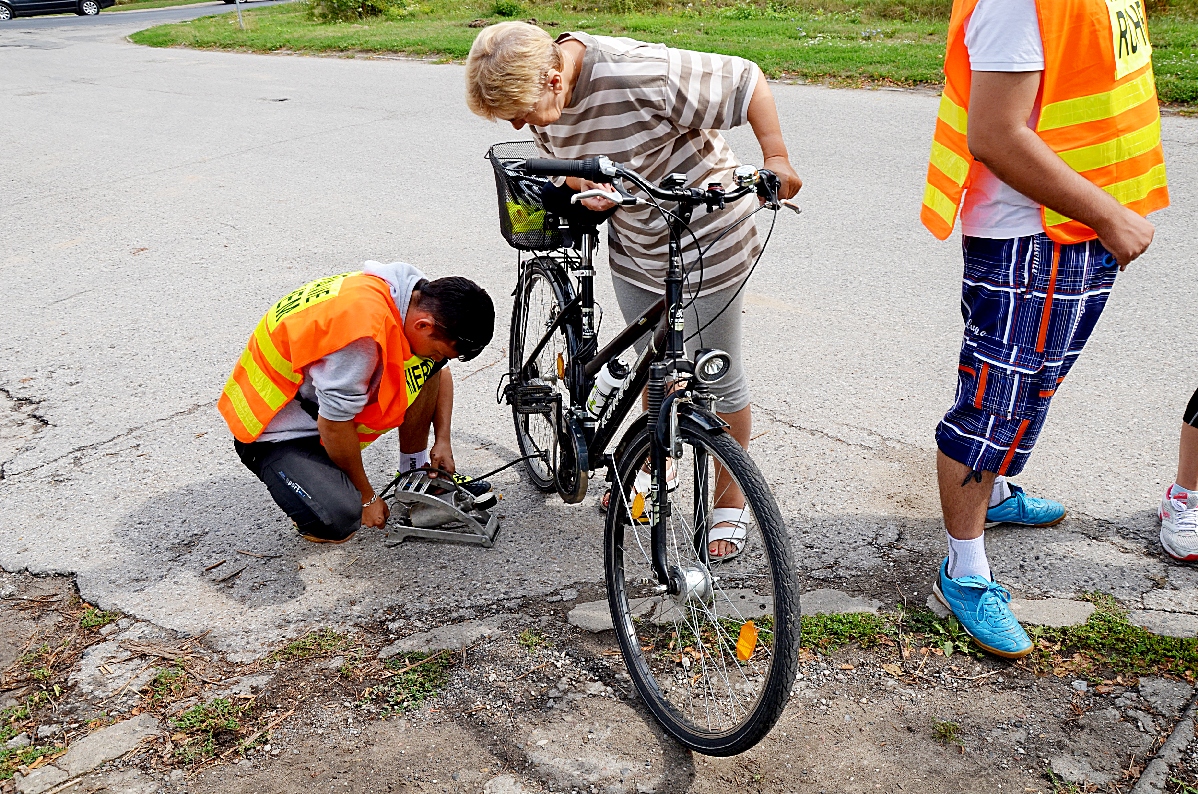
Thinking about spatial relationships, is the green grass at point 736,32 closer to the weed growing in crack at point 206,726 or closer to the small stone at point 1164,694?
the small stone at point 1164,694

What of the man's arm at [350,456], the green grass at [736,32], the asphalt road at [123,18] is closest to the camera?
the man's arm at [350,456]

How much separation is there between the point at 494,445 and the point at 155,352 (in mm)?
2190

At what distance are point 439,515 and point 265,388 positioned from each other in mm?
734

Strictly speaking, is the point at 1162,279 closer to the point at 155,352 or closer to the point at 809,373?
the point at 809,373

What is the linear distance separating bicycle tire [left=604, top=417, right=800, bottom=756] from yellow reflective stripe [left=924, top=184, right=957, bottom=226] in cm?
86

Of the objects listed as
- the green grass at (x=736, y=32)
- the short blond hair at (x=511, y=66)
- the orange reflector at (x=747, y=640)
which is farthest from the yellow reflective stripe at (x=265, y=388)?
the green grass at (x=736, y=32)

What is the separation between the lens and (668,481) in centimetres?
261

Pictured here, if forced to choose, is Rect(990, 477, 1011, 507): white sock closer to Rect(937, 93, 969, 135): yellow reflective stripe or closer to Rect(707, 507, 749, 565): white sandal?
Rect(707, 507, 749, 565): white sandal

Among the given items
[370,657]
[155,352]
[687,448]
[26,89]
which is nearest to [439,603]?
[370,657]

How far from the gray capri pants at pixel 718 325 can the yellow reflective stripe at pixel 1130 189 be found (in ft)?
3.10

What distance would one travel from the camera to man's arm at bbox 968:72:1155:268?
2336mm

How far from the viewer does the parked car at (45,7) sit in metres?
30.4

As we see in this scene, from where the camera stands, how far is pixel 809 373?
465 cm

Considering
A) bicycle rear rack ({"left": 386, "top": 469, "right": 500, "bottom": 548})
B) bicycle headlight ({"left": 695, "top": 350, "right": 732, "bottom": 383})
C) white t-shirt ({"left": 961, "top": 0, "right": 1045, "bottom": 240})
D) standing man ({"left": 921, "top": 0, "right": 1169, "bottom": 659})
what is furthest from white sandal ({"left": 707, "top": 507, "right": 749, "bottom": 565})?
white t-shirt ({"left": 961, "top": 0, "right": 1045, "bottom": 240})
